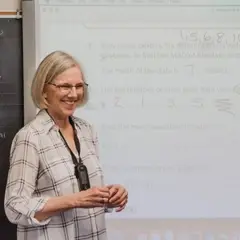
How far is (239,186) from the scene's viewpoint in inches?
85.1

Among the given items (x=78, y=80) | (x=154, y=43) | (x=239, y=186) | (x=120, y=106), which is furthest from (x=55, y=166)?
(x=239, y=186)

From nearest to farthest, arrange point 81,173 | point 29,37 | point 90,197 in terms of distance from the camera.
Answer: point 90,197 < point 81,173 < point 29,37

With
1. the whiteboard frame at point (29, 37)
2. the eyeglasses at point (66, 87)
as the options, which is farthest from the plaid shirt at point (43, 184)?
the whiteboard frame at point (29, 37)

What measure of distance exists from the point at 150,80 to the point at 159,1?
358 millimetres

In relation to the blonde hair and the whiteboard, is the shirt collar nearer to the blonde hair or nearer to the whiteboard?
the blonde hair

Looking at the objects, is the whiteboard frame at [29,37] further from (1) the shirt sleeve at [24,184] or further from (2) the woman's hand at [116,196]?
(2) the woman's hand at [116,196]

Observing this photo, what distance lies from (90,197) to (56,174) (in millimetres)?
155

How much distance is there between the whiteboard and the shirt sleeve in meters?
0.67

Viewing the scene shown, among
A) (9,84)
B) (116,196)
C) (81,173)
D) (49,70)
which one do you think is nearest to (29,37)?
A: (9,84)

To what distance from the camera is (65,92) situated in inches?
59.8

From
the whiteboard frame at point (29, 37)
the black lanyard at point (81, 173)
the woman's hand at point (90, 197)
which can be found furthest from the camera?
the whiteboard frame at point (29, 37)

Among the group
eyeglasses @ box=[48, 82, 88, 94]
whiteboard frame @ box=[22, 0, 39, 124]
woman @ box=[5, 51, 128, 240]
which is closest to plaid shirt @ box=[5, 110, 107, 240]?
woman @ box=[5, 51, 128, 240]

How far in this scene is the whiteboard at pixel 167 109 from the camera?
2.13 m

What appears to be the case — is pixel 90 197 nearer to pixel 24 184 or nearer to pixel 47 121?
pixel 24 184
